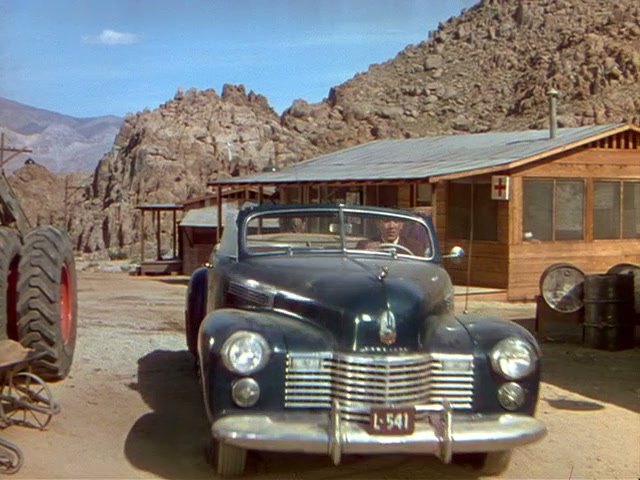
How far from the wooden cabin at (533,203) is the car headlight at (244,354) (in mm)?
12724

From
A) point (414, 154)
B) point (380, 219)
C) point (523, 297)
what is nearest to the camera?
point (380, 219)

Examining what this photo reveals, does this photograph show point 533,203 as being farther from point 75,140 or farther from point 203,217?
point 75,140

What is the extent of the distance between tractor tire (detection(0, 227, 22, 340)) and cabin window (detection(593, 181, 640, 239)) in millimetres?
13676

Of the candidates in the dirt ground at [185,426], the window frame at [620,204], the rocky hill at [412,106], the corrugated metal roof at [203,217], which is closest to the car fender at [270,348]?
the dirt ground at [185,426]

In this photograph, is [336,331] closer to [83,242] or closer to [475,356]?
[475,356]

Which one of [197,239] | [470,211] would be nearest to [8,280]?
[470,211]

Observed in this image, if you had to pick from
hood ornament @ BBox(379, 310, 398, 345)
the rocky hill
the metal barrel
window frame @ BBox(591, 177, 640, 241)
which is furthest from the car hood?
the rocky hill

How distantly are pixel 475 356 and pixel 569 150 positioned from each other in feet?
45.5

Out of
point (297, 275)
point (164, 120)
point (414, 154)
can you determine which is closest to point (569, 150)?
point (414, 154)

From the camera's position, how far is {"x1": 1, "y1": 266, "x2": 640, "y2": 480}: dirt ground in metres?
6.04

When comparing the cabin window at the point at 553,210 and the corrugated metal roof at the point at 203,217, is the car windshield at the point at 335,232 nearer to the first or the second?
the cabin window at the point at 553,210

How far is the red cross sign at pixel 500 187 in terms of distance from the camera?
1795 cm

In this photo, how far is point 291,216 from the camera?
734cm

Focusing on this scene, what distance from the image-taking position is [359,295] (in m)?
5.76
